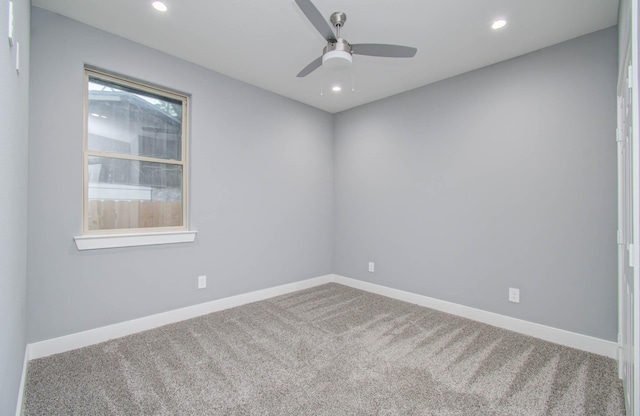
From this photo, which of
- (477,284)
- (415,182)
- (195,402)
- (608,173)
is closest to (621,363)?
(477,284)

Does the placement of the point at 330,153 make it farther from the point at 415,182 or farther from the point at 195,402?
the point at 195,402

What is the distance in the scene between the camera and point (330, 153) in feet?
15.1

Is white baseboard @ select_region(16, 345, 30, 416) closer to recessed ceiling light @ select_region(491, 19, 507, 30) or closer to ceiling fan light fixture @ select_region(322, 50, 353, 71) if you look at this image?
ceiling fan light fixture @ select_region(322, 50, 353, 71)

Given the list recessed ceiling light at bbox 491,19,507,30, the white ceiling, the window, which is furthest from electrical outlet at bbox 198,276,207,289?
recessed ceiling light at bbox 491,19,507,30

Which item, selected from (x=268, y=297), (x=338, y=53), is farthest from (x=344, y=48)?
(x=268, y=297)

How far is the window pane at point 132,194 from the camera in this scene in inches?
101

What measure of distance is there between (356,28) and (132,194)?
2554 mm

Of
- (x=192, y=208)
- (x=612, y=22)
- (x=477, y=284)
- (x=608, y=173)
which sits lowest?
(x=477, y=284)

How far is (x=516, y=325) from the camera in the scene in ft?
9.24

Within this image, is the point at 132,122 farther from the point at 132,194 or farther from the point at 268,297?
the point at 268,297

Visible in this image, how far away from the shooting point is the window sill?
2.42m

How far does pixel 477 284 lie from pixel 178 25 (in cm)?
379

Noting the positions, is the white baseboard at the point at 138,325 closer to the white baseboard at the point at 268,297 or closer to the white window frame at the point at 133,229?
the white baseboard at the point at 268,297

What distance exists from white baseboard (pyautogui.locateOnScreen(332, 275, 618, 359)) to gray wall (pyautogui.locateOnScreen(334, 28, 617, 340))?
6 cm
